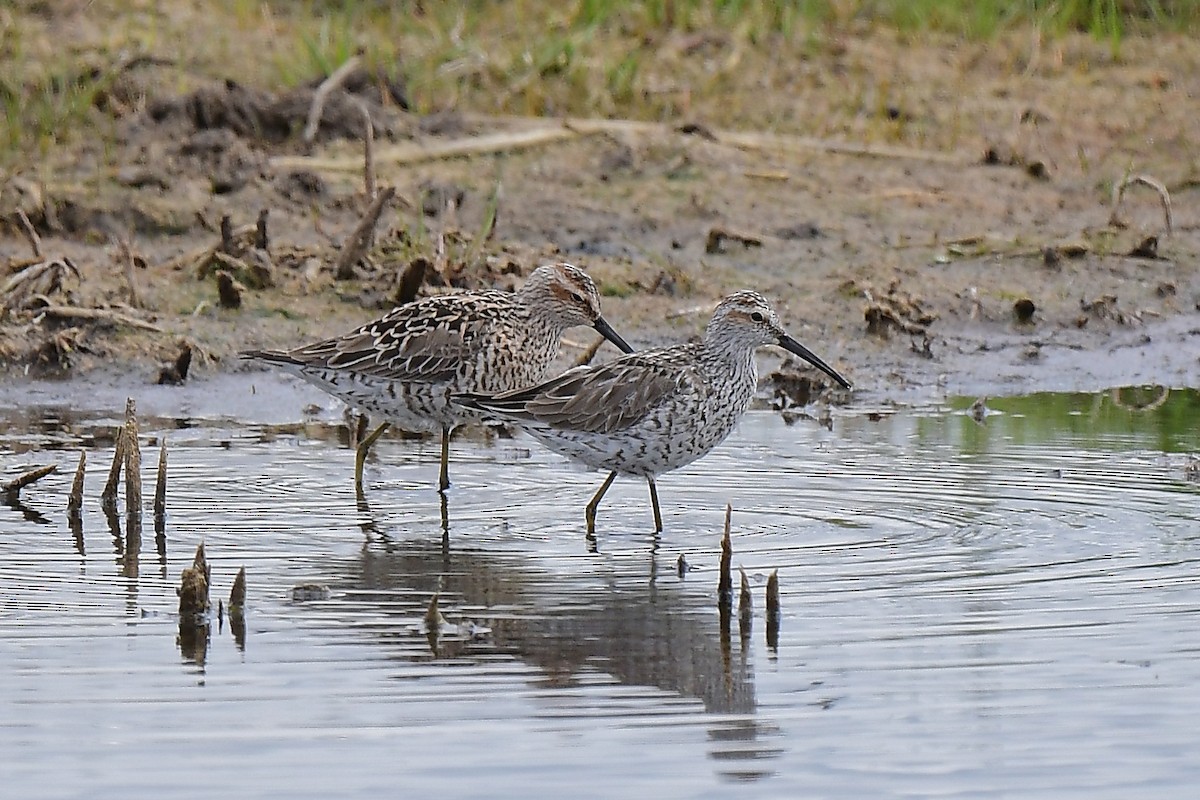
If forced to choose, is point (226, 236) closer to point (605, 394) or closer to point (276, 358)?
point (276, 358)

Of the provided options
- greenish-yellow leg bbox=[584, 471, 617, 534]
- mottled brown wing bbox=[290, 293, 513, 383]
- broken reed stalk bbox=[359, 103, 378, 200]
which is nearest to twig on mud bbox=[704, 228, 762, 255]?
broken reed stalk bbox=[359, 103, 378, 200]

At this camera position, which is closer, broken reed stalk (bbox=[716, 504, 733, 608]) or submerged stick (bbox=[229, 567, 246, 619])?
submerged stick (bbox=[229, 567, 246, 619])

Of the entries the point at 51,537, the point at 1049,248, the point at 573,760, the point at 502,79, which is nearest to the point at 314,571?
the point at 51,537

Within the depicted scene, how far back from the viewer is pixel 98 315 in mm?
10352

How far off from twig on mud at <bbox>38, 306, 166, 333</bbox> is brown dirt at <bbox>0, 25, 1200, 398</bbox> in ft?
0.14

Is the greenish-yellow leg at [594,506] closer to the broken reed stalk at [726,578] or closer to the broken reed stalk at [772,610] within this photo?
the broken reed stalk at [726,578]

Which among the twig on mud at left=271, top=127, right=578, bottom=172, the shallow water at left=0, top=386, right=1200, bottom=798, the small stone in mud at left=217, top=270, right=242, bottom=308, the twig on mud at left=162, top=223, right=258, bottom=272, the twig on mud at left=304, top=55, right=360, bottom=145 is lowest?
the shallow water at left=0, top=386, right=1200, bottom=798

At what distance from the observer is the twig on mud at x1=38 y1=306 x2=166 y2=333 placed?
10.3m

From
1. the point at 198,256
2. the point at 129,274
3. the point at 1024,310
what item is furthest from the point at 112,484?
the point at 1024,310

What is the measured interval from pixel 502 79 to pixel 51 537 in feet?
23.3

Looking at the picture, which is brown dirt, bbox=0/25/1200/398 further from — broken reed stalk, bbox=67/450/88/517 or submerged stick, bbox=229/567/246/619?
submerged stick, bbox=229/567/246/619

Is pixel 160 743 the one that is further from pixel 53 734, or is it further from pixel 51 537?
pixel 51 537

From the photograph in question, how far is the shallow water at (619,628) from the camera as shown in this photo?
504 centimetres

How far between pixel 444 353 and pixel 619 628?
2.69m
